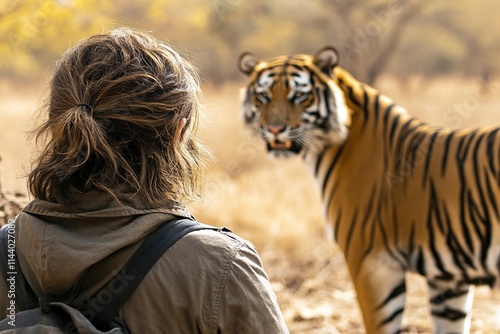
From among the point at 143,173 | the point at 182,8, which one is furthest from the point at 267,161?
the point at 182,8

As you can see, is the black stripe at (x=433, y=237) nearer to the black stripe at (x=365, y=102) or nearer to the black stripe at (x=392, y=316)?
the black stripe at (x=392, y=316)

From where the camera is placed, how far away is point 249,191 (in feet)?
32.2

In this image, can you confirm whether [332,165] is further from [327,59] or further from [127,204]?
[127,204]

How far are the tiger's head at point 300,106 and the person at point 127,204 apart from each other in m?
3.21

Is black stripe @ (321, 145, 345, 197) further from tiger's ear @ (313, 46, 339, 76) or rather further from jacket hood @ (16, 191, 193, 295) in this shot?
jacket hood @ (16, 191, 193, 295)

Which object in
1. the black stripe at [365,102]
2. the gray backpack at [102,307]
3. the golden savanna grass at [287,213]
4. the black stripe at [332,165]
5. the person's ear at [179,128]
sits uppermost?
the person's ear at [179,128]

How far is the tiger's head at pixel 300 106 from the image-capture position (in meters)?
4.93

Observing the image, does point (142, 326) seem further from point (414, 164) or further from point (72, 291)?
point (414, 164)

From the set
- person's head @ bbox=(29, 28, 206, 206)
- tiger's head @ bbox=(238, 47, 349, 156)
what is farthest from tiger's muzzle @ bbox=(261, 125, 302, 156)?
person's head @ bbox=(29, 28, 206, 206)

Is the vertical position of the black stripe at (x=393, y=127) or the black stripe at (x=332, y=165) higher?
the black stripe at (x=393, y=127)

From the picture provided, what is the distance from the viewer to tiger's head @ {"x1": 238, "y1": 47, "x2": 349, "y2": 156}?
4926mm

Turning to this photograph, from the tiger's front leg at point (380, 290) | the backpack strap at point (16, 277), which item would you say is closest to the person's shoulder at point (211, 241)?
the backpack strap at point (16, 277)

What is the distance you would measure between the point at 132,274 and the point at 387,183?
10.9 feet

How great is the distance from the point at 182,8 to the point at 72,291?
71.8ft
